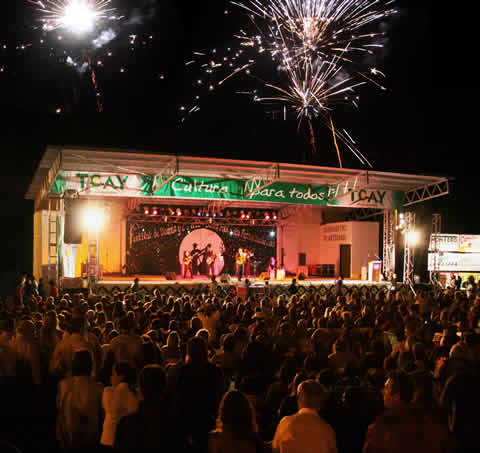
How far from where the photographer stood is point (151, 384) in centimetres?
293

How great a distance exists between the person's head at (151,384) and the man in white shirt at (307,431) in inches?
33.7

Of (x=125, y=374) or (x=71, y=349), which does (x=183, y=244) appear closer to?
(x=71, y=349)

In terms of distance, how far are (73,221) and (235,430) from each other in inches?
510

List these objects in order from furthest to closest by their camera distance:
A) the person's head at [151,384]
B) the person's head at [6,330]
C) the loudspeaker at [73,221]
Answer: the loudspeaker at [73,221] → the person's head at [6,330] → the person's head at [151,384]

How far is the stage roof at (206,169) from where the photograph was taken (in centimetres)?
1366

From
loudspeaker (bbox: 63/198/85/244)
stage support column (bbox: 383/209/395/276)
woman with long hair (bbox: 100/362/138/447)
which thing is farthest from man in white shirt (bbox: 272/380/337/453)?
stage support column (bbox: 383/209/395/276)

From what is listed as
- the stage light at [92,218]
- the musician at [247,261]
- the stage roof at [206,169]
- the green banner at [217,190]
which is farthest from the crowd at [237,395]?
the musician at [247,261]

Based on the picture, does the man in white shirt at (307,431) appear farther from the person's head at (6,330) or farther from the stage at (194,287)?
the stage at (194,287)

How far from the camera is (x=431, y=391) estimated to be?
311 cm

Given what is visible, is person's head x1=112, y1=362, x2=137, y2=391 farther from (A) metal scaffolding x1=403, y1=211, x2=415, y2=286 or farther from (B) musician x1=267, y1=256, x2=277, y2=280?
(B) musician x1=267, y1=256, x2=277, y2=280

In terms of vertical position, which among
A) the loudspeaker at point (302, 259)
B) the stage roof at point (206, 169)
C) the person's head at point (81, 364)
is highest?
the stage roof at point (206, 169)

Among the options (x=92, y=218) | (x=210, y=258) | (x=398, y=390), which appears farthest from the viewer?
(x=210, y=258)

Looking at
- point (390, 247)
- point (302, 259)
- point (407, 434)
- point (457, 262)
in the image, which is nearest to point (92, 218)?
point (390, 247)

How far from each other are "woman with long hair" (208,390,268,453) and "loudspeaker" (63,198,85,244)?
498 inches
